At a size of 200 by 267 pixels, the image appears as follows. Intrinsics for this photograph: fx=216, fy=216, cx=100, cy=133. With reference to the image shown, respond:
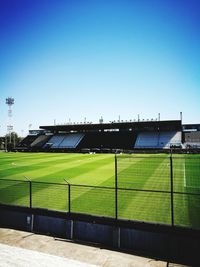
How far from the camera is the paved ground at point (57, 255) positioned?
634 centimetres

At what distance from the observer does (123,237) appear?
24.3 feet

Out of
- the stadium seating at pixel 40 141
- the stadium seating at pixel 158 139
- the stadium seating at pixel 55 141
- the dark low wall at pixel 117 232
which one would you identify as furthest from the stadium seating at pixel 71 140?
the dark low wall at pixel 117 232

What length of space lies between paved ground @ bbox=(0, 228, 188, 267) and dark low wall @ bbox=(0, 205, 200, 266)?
0.43m

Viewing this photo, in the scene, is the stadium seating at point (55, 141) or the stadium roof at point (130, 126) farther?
the stadium seating at point (55, 141)

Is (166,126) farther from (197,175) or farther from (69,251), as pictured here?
(69,251)

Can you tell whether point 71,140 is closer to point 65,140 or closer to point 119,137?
point 65,140

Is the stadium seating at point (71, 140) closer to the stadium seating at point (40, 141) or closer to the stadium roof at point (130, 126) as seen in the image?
the stadium roof at point (130, 126)

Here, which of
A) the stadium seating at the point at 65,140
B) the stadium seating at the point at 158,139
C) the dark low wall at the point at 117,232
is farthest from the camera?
the stadium seating at the point at 65,140

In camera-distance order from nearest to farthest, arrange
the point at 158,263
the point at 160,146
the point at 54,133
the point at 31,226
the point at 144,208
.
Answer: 1. the point at 158,263
2. the point at 31,226
3. the point at 144,208
4. the point at 160,146
5. the point at 54,133

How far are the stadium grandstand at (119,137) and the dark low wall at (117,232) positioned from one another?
41.5m

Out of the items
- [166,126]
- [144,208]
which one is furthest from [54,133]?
[144,208]

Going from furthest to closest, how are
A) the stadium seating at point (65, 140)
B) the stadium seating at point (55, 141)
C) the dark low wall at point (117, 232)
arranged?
the stadium seating at point (55, 141) < the stadium seating at point (65, 140) < the dark low wall at point (117, 232)

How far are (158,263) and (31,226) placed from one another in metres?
5.12

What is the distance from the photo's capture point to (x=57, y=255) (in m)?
6.80
